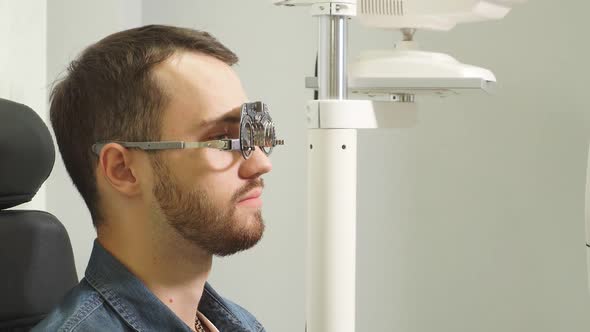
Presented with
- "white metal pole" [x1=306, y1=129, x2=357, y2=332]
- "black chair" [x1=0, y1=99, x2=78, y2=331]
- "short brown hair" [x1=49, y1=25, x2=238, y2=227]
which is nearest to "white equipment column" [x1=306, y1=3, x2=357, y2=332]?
"white metal pole" [x1=306, y1=129, x2=357, y2=332]

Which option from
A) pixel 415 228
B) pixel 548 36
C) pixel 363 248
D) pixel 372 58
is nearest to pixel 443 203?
pixel 415 228

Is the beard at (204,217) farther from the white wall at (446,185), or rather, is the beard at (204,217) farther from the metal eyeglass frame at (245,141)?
the white wall at (446,185)

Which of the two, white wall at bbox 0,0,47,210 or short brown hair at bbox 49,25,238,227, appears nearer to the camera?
short brown hair at bbox 49,25,238,227

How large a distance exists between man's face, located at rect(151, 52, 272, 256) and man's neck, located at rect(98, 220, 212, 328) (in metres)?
0.02

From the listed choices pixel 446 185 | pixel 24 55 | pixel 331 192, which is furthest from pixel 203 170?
pixel 446 185

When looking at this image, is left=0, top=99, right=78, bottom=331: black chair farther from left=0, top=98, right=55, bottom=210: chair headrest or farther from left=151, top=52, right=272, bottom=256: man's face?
left=151, top=52, right=272, bottom=256: man's face

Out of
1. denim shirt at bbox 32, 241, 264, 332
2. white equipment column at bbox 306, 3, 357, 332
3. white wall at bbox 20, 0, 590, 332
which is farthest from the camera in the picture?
white wall at bbox 20, 0, 590, 332

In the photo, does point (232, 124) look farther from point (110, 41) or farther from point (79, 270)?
point (79, 270)

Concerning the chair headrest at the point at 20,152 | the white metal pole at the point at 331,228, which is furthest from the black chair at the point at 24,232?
the white metal pole at the point at 331,228

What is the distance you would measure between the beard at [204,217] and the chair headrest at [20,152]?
0.59 ft

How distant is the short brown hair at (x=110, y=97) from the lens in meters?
1.12

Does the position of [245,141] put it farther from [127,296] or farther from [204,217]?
[127,296]

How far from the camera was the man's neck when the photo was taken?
3.68 feet

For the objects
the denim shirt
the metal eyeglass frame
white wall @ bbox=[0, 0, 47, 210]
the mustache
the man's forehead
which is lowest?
the denim shirt
